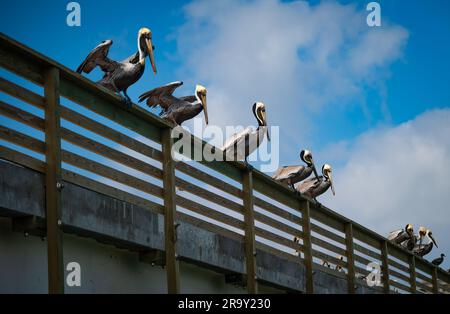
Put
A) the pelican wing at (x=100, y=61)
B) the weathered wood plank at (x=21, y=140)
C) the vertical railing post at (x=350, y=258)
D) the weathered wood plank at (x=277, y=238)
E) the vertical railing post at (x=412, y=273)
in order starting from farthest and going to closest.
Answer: the vertical railing post at (x=412, y=273), the vertical railing post at (x=350, y=258), the weathered wood plank at (x=277, y=238), the pelican wing at (x=100, y=61), the weathered wood plank at (x=21, y=140)

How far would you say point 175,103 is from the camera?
1516 centimetres

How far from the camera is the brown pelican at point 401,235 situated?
2483 centimetres

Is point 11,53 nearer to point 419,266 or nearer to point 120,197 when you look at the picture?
point 120,197

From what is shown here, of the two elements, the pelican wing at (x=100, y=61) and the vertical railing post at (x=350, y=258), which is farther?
the vertical railing post at (x=350, y=258)

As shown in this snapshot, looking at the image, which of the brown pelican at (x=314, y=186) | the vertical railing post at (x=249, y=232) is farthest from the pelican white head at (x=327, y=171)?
the vertical railing post at (x=249, y=232)

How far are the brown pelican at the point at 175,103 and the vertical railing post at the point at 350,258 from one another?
3230 mm

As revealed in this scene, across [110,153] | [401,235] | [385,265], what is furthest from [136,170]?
[401,235]

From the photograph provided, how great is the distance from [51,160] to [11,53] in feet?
3.39

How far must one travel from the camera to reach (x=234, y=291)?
42.0 ft

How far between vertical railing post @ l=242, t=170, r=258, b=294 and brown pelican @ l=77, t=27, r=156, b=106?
199cm

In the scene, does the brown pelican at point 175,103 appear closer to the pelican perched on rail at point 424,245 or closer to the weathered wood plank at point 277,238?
the weathered wood plank at point 277,238

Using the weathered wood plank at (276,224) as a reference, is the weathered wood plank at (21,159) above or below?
below

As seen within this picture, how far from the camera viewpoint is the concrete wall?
28.2 ft
